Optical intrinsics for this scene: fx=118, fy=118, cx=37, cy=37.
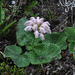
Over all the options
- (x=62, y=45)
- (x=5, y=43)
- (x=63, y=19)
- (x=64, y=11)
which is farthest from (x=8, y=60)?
(x=64, y=11)

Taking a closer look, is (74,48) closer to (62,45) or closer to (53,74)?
(62,45)

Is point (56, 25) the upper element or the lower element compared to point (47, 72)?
upper

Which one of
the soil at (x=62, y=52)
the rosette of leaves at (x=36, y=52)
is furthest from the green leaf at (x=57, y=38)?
the soil at (x=62, y=52)

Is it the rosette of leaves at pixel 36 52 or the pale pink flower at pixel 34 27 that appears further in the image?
the rosette of leaves at pixel 36 52

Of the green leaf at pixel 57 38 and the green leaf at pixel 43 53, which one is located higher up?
the green leaf at pixel 57 38

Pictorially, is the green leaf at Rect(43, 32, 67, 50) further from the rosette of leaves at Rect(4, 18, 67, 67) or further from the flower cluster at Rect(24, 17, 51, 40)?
the flower cluster at Rect(24, 17, 51, 40)

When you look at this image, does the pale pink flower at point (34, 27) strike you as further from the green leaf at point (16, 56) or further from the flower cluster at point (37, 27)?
the green leaf at point (16, 56)
